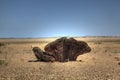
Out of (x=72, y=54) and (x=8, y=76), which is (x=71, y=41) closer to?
(x=72, y=54)

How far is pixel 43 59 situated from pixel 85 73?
8119 millimetres

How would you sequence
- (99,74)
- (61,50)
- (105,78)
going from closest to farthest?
(105,78) < (99,74) < (61,50)

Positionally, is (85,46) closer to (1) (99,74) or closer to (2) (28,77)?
(1) (99,74)

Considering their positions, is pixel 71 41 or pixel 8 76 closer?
pixel 8 76

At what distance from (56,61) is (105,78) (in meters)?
10.1

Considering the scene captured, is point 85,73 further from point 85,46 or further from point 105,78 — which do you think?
point 85,46

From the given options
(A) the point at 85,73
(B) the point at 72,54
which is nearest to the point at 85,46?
(B) the point at 72,54

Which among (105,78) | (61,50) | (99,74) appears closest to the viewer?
(105,78)

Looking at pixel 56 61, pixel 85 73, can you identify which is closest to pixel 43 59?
pixel 56 61

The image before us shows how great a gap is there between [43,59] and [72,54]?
2338mm

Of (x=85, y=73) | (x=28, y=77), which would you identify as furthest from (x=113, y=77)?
(x=28, y=77)

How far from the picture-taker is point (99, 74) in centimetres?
1941

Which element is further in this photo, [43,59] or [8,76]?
[43,59]

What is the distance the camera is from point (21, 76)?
18516 millimetres
